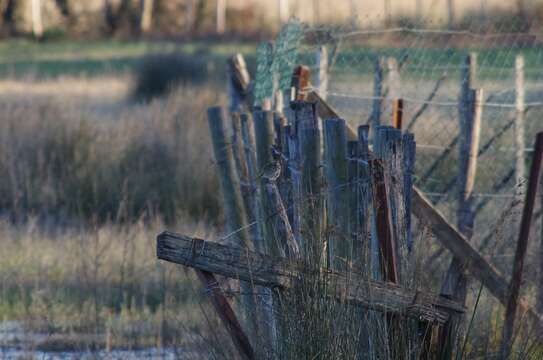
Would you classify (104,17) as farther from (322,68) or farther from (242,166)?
(242,166)

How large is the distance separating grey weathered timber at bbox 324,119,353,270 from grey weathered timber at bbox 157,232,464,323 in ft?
0.79

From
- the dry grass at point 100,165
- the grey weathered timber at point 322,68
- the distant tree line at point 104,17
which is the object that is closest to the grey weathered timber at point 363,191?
the grey weathered timber at point 322,68

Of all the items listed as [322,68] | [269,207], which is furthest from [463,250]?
[322,68]

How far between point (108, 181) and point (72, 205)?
452 millimetres

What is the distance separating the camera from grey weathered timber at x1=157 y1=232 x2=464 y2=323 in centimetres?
291

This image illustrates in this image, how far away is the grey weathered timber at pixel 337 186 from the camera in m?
3.28

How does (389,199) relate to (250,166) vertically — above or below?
above

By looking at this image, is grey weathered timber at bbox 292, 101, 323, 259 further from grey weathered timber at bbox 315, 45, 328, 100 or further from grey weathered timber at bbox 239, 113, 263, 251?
grey weathered timber at bbox 315, 45, 328, 100

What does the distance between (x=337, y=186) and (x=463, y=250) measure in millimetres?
834

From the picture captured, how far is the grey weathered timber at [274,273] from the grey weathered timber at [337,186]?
24 cm

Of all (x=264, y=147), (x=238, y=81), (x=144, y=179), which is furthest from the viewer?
(x=144, y=179)

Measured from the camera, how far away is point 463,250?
12.8 feet

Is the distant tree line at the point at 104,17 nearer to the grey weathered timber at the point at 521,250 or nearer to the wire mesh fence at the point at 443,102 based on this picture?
the wire mesh fence at the point at 443,102

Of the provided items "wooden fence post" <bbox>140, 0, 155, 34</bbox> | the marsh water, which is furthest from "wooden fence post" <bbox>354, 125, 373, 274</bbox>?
"wooden fence post" <bbox>140, 0, 155, 34</bbox>
